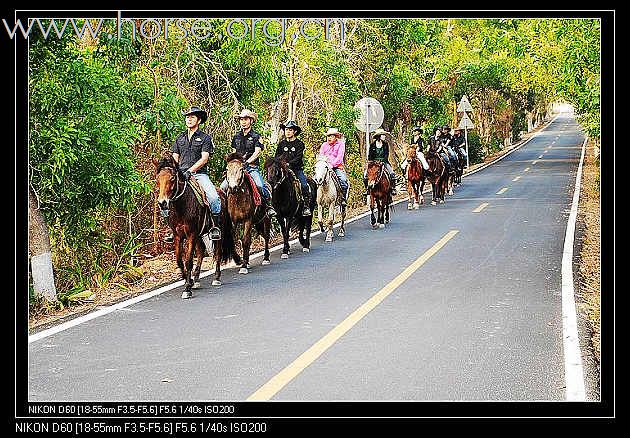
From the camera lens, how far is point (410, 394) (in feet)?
25.3

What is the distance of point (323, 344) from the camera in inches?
378

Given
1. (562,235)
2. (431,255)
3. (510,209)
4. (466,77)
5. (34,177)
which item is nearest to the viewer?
(34,177)

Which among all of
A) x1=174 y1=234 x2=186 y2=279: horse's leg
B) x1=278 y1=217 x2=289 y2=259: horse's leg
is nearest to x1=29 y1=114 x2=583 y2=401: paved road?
x1=278 y1=217 x2=289 y2=259: horse's leg

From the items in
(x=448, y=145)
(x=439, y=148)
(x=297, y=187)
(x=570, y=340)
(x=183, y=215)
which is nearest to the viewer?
(x=570, y=340)

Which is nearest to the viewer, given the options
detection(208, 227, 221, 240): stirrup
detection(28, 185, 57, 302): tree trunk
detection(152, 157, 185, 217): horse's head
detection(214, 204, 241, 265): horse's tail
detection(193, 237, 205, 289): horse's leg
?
detection(152, 157, 185, 217): horse's head

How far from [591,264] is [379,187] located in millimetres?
7267

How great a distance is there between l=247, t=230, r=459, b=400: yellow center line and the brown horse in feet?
21.6

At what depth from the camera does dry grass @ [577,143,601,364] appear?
10.8 m

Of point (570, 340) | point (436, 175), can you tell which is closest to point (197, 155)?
point (570, 340)

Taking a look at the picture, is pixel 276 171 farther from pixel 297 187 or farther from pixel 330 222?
pixel 330 222

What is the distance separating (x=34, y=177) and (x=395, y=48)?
76.2 feet

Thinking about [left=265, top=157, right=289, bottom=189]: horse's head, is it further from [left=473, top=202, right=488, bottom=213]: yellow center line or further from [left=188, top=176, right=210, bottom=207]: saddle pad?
[left=473, top=202, right=488, bottom=213]: yellow center line
